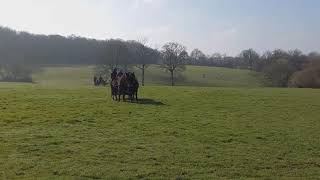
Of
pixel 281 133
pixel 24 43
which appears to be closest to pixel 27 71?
pixel 24 43

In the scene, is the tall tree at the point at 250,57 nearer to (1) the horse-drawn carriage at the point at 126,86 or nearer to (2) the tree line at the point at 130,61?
(2) the tree line at the point at 130,61

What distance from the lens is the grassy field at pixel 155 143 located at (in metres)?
13.8

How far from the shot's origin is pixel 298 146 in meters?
19.0

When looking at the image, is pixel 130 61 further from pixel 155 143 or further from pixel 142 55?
pixel 155 143

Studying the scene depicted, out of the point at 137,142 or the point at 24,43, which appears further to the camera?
the point at 24,43

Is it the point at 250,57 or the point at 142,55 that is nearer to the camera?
the point at 142,55

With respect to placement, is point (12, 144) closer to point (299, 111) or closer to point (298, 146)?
point (298, 146)

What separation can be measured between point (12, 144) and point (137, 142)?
4.21 meters

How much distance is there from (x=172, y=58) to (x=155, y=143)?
105262 mm

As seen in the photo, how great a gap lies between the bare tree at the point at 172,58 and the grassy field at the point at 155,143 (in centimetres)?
8828

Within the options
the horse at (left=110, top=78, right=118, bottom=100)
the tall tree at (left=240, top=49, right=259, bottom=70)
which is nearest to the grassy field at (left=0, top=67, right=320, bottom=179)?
the horse at (left=110, top=78, right=118, bottom=100)

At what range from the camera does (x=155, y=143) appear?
18734 mm

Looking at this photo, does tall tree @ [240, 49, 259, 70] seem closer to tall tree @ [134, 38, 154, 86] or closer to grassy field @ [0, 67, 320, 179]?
tall tree @ [134, 38, 154, 86]

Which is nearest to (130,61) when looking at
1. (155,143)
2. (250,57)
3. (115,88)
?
(250,57)
